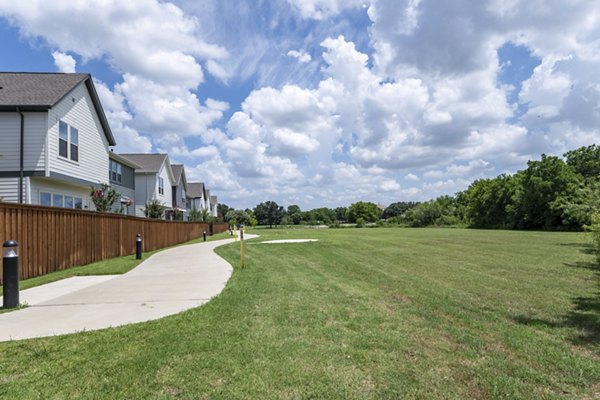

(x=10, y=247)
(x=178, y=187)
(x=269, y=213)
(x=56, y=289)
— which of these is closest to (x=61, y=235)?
(x=56, y=289)

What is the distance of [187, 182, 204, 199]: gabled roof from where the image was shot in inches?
2065

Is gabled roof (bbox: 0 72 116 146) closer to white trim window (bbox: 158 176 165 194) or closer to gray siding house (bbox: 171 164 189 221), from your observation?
white trim window (bbox: 158 176 165 194)

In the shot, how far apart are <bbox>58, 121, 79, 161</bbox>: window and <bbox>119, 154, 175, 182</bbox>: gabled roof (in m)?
13.5

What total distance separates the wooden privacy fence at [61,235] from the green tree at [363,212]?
110m

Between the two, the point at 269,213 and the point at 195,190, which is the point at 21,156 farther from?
the point at 269,213

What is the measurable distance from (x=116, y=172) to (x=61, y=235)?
16.6 m

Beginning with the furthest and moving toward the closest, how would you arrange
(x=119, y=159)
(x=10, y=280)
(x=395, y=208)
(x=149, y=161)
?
(x=395, y=208) → (x=149, y=161) → (x=119, y=159) → (x=10, y=280)

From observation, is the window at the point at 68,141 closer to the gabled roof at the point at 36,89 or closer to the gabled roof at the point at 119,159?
the gabled roof at the point at 36,89

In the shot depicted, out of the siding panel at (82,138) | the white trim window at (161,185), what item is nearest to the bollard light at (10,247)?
the siding panel at (82,138)

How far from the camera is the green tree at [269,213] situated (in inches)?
4102

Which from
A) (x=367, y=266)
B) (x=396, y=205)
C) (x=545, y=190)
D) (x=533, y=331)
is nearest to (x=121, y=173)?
(x=367, y=266)

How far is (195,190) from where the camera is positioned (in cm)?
5344

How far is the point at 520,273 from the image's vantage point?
31.7 feet

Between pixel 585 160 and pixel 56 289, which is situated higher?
pixel 585 160
